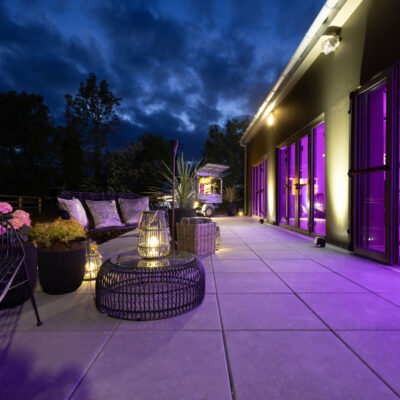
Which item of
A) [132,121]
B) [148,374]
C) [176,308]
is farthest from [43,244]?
[132,121]

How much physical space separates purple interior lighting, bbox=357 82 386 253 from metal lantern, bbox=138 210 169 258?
2453 millimetres

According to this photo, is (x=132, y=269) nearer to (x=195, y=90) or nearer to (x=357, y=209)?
(x=357, y=209)

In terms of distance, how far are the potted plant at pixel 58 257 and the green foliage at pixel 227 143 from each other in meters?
19.9

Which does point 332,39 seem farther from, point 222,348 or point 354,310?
point 222,348

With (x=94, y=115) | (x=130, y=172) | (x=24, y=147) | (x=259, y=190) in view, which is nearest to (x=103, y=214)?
(x=259, y=190)

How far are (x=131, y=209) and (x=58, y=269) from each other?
2409 mm

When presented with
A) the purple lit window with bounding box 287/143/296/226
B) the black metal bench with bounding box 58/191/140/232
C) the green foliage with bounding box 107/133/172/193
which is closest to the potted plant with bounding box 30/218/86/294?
the black metal bench with bounding box 58/191/140/232

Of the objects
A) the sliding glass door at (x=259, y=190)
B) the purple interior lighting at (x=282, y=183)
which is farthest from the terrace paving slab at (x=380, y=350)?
the sliding glass door at (x=259, y=190)

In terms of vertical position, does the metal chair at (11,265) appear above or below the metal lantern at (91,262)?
above

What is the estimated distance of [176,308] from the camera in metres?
1.40

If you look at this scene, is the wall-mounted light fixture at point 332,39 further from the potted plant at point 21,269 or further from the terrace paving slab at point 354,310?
the potted plant at point 21,269

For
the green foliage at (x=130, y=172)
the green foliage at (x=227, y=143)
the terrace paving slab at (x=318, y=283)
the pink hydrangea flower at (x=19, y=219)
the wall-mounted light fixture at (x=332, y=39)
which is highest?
the green foliage at (x=227, y=143)

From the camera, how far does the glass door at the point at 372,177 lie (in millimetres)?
2539

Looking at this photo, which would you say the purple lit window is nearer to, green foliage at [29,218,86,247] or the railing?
green foliage at [29,218,86,247]
